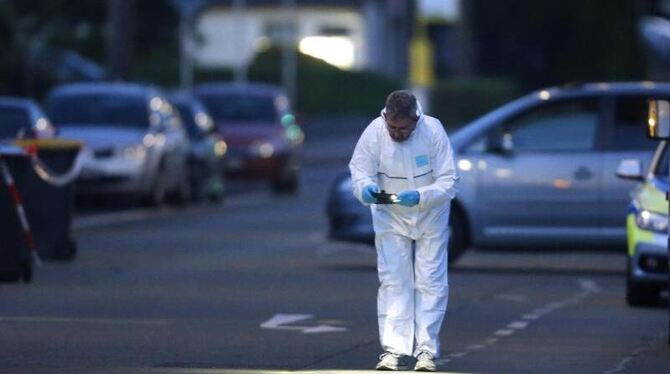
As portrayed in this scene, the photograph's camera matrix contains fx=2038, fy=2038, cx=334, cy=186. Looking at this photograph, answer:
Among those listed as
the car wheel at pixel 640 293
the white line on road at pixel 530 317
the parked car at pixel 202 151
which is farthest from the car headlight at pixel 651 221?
the parked car at pixel 202 151

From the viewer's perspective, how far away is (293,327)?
1428cm

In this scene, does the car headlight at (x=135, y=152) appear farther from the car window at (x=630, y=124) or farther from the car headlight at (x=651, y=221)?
the car headlight at (x=651, y=221)

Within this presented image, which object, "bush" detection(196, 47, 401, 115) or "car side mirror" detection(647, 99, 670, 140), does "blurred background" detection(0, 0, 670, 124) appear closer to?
"bush" detection(196, 47, 401, 115)

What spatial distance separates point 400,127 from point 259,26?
62574mm

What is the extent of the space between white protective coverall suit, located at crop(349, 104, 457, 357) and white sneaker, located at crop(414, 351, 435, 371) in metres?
0.03

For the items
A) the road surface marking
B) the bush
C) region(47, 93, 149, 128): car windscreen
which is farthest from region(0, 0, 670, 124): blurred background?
the road surface marking

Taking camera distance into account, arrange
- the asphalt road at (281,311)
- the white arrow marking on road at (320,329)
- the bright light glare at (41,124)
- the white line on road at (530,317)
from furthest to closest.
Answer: the bright light glare at (41,124)
the white arrow marking on road at (320,329)
the white line on road at (530,317)
the asphalt road at (281,311)

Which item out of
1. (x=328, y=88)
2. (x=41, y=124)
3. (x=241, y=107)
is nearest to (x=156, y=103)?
(x=41, y=124)

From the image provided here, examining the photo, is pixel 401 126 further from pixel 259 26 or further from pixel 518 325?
pixel 259 26

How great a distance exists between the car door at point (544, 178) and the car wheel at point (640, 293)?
10.00 ft

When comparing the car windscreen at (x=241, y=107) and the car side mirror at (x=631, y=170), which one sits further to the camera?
the car windscreen at (x=241, y=107)

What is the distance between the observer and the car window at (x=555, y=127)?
19.4 m

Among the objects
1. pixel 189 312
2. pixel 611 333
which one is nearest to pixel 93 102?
pixel 189 312

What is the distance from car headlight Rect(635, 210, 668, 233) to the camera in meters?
15.4
